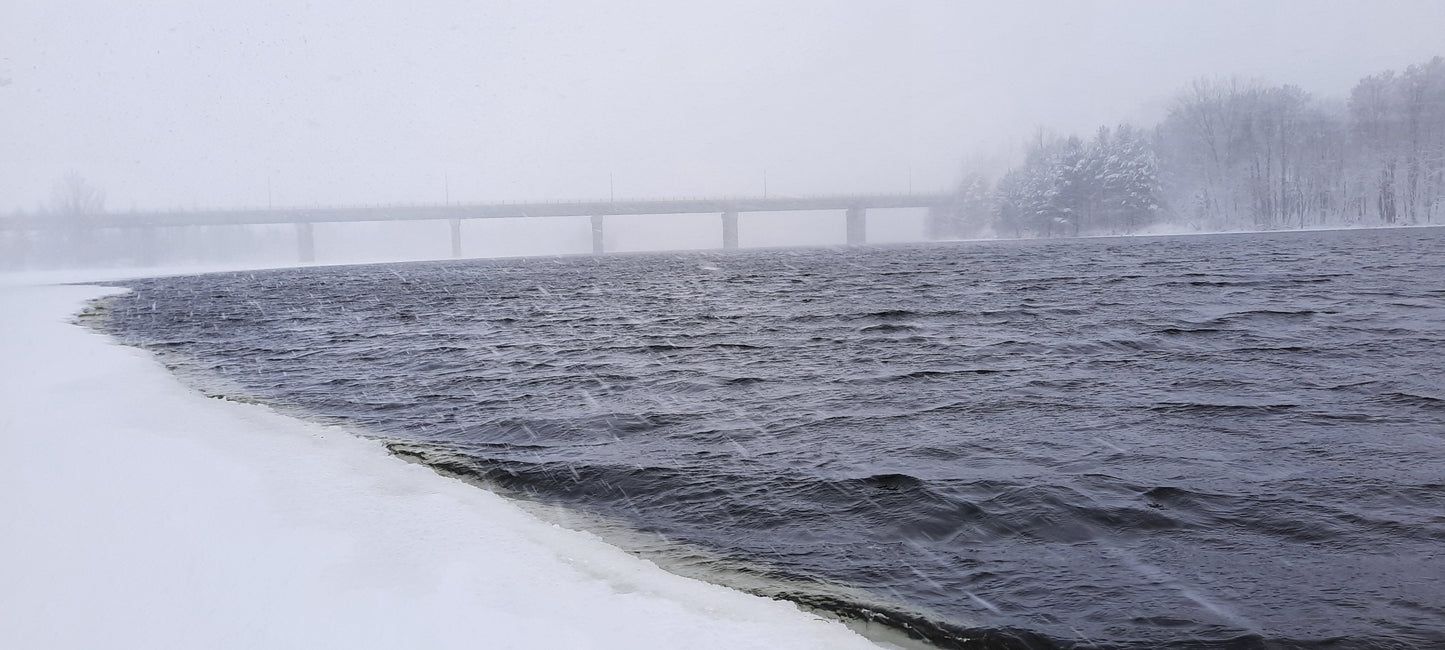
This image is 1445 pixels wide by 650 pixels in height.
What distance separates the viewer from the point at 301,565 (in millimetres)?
4367

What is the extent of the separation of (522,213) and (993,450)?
5102 inches

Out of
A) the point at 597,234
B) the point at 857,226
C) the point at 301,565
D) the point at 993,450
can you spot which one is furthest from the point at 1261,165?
the point at 301,565

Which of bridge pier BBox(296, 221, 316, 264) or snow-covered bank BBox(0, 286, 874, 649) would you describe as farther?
bridge pier BBox(296, 221, 316, 264)

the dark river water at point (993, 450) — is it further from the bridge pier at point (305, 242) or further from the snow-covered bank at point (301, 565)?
the bridge pier at point (305, 242)

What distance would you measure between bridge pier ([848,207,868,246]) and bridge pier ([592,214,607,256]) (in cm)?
4103

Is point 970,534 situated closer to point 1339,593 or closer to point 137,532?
point 1339,593

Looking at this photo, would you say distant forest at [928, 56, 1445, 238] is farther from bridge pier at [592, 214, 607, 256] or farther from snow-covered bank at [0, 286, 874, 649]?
snow-covered bank at [0, 286, 874, 649]

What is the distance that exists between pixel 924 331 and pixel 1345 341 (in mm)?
6635

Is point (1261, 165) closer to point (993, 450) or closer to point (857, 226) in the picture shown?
point (857, 226)

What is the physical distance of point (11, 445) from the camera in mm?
7008

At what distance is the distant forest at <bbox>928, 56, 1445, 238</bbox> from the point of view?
89125 millimetres

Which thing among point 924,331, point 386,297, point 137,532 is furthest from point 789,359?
point 386,297

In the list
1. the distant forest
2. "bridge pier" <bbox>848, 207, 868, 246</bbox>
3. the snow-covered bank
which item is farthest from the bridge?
the snow-covered bank

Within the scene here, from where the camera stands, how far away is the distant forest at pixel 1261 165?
292 ft
